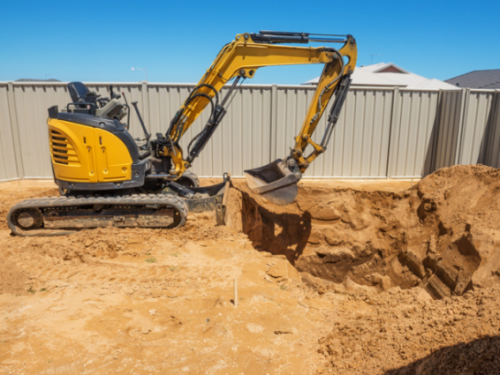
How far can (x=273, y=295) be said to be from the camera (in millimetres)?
4391

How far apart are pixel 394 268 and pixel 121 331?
4.66 meters

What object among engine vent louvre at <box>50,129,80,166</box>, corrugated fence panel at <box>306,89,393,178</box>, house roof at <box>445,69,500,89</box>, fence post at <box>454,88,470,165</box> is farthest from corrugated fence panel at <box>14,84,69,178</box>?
house roof at <box>445,69,500,89</box>

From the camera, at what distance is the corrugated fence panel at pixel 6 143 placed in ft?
32.5

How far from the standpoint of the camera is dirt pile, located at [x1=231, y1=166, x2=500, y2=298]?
16.1 feet

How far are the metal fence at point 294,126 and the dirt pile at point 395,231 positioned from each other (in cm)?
217

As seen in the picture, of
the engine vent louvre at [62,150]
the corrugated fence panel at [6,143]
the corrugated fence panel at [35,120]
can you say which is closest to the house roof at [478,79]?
the corrugated fence panel at [35,120]

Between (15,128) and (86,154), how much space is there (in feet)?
18.8

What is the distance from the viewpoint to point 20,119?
10.1 m

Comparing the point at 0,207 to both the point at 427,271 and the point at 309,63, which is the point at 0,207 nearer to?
the point at 309,63

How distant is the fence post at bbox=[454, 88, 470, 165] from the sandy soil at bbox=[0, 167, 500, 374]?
368cm

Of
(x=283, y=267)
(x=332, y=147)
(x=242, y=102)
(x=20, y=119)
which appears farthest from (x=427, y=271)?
(x=20, y=119)

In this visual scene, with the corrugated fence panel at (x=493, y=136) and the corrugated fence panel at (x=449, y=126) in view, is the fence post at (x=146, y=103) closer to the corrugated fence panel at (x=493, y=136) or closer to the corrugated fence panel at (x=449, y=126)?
the corrugated fence panel at (x=449, y=126)

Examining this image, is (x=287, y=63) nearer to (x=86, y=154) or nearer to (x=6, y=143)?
(x=86, y=154)

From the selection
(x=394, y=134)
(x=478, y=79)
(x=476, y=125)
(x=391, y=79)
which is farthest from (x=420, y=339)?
(x=478, y=79)
